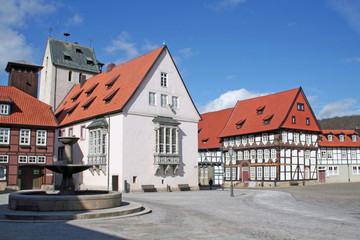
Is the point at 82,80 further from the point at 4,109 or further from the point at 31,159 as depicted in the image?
the point at 31,159

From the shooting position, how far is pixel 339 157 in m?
58.9

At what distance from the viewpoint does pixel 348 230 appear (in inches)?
499

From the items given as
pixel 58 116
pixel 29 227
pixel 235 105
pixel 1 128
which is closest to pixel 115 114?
pixel 1 128

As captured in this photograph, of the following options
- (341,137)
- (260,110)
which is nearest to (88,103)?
(260,110)

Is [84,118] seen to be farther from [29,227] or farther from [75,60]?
[29,227]

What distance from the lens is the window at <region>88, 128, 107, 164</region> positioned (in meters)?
35.0

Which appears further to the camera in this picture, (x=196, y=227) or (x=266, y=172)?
(x=266, y=172)

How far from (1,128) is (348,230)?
32293mm

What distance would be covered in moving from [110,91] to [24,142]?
32.1 feet

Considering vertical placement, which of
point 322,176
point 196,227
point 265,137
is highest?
point 265,137

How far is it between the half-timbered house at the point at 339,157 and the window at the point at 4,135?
1651 inches

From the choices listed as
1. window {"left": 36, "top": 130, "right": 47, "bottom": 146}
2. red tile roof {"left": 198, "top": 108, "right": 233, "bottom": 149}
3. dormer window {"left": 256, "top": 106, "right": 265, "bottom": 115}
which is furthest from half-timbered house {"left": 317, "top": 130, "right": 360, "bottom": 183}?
window {"left": 36, "top": 130, "right": 47, "bottom": 146}

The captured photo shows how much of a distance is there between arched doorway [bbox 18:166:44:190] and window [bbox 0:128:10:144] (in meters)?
2.98

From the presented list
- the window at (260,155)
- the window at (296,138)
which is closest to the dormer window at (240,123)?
the window at (260,155)
